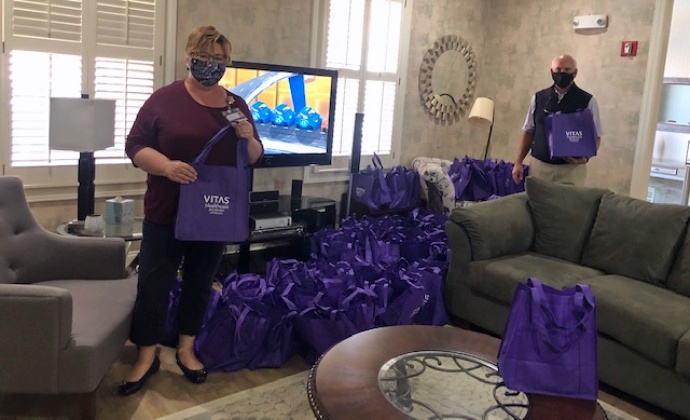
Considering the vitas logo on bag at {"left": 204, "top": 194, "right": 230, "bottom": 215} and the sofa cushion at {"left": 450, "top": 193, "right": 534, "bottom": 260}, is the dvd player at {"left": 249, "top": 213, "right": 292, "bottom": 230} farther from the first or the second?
the vitas logo on bag at {"left": 204, "top": 194, "right": 230, "bottom": 215}

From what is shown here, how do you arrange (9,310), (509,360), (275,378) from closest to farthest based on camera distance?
(509,360), (9,310), (275,378)

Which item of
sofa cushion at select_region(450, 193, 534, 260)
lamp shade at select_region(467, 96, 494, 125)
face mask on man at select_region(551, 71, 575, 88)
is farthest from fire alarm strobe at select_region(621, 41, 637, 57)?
sofa cushion at select_region(450, 193, 534, 260)

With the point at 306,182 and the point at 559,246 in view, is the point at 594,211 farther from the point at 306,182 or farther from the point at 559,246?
the point at 306,182

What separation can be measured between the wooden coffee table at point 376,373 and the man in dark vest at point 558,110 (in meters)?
2.15

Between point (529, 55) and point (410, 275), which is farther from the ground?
point (529, 55)

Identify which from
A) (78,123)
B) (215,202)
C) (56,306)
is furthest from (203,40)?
(56,306)

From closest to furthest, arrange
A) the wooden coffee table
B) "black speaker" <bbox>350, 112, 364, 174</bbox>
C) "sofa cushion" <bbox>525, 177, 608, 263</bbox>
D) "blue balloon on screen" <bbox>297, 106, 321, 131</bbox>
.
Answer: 1. the wooden coffee table
2. "sofa cushion" <bbox>525, 177, 608, 263</bbox>
3. "blue balloon on screen" <bbox>297, 106, 321, 131</bbox>
4. "black speaker" <bbox>350, 112, 364, 174</bbox>

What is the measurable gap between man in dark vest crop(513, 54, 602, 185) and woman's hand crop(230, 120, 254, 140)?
2306mm

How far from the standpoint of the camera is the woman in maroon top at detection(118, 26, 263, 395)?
92.0 inches

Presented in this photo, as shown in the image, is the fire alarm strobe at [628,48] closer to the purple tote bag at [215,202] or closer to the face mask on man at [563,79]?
the face mask on man at [563,79]

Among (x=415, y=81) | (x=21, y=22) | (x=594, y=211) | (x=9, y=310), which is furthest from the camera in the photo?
(x=415, y=81)

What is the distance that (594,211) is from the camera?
3465 mm

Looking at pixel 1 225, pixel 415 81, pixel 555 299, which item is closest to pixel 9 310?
pixel 1 225

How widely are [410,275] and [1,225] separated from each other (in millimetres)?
1904
